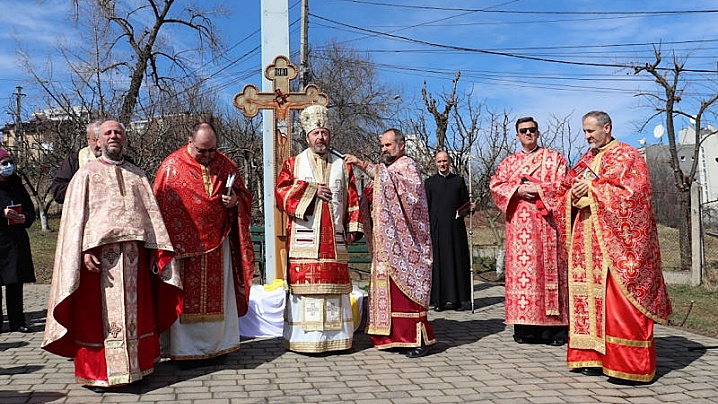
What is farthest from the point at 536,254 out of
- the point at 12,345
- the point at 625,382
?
the point at 12,345

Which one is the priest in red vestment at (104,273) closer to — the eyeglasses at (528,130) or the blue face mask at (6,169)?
the blue face mask at (6,169)

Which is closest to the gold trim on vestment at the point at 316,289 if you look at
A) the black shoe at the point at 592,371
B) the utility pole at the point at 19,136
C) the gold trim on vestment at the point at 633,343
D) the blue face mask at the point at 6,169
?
the black shoe at the point at 592,371

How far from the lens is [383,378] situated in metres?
5.07

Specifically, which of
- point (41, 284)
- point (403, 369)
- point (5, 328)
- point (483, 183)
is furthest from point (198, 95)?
point (403, 369)

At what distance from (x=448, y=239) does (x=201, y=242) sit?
410 cm

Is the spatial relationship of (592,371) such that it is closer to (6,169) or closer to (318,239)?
(318,239)

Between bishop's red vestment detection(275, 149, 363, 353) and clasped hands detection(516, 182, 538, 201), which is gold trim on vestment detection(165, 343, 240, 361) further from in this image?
clasped hands detection(516, 182, 538, 201)

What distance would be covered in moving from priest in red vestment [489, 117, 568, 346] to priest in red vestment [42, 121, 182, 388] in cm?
322

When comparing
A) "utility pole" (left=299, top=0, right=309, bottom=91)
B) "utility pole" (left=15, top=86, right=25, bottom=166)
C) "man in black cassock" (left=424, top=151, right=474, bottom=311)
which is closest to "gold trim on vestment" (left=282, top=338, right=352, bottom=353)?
"man in black cassock" (left=424, top=151, right=474, bottom=311)

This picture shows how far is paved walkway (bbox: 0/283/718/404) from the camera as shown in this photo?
4539 millimetres

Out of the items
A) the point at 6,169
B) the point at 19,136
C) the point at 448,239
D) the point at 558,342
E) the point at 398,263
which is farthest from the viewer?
the point at 19,136

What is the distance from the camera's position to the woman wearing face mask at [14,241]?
Result: 6.80m

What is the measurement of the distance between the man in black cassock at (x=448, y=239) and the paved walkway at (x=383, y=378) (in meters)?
1.95

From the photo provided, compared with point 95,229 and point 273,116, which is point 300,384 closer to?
point 95,229
